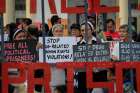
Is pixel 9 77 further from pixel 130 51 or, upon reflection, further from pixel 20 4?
pixel 20 4

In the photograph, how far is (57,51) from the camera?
5605 mm

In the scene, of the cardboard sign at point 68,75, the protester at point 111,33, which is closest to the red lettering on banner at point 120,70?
the cardboard sign at point 68,75

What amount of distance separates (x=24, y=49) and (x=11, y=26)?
319cm

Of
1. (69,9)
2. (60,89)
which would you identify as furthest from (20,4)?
(60,89)

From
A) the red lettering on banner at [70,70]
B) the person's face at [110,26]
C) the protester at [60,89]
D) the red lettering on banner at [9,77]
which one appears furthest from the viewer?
the person's face at [110,26]

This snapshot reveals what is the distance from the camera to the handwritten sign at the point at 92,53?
5.59 meters

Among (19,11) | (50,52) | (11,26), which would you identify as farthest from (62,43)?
(19,11)

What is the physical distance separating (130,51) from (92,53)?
39cm

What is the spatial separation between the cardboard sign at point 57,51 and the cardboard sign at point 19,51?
0.49ft

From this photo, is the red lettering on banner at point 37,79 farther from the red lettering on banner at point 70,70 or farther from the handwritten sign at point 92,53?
the handwritten sign at point 92,53

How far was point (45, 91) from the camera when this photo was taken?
5438 millimetres

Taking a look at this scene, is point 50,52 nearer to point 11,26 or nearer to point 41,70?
point 41,70

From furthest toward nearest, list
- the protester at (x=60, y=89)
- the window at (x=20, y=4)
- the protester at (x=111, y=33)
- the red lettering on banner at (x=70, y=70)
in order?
the window at (x=20, y=4), the protester at (x=111, y=33), the protester at (x=60, y=89), the red lettering on banner at (x=70, y=70)

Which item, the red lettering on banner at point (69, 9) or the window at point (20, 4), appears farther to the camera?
the window at point (20, 4)
